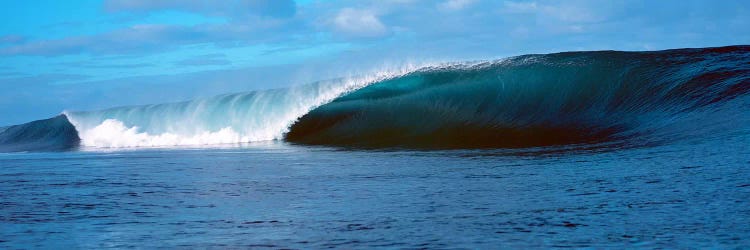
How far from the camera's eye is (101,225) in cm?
403

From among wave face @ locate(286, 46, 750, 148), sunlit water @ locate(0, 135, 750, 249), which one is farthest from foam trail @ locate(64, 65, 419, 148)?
sunlit water @ locate(0, 135, 750, 249)

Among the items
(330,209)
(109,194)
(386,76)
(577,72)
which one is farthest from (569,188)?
(386,76)

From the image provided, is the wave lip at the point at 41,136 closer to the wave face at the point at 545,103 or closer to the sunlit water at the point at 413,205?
the wave face at the point at 545,103

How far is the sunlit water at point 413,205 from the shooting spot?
3342 millimetres

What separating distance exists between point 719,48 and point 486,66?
15.2ft

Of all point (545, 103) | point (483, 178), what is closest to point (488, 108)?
point (545, 103)

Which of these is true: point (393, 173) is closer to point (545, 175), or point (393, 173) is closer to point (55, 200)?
point (545, 175)

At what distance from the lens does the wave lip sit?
22250 mm

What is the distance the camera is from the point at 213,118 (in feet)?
68.2

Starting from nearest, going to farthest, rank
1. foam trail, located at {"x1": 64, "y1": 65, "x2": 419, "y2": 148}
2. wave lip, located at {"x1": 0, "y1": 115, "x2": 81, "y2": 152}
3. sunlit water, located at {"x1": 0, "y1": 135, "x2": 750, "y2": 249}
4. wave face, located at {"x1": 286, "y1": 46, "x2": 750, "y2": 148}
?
sunlit water, located at {"x1": 0, "y1": 135, "x2": 750, "y2": 249} → wave face, located at {"x1": 286, "y1": 46, "x2": 750, "y2": 148} → foam trail, located at {"x1": 64, "y1": 65, "x2": 419, "y2": 148} → wave lip, located at {"x1": 0, "y1": 115, "x2": 81, "y2": 152}

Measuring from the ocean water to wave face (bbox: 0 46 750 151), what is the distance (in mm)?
56

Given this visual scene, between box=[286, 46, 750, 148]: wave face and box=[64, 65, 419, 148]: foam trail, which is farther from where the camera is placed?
box=[64, 65, 419, 148]: foam trail

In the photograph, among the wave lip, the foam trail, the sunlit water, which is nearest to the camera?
the sunlit water

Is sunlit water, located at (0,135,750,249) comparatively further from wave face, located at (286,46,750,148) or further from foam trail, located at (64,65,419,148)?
foam trail, located at (64,65,419,148)
